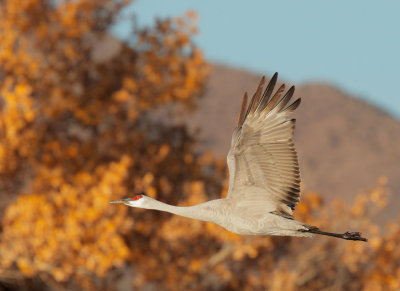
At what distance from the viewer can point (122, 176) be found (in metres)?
14.0

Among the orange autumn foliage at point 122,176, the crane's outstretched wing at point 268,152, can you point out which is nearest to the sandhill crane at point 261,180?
the crane's outstretched wing at point 268,152

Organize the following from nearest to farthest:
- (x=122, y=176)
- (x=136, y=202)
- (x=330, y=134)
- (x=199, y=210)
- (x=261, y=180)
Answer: (x=199, y=210), (x=136, y=202), (x=261, y=180), (x=122, y=176), (x=330, y=134)

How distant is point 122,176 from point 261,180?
874cm

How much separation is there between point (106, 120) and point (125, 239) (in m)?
2.82

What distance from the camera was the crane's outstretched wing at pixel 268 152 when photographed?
5395 mm

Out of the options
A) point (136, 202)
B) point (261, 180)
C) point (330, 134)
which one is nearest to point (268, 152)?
point (261, 180)

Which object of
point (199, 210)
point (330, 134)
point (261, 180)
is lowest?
point (330, 134)

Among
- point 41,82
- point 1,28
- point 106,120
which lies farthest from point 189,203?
point 1,28

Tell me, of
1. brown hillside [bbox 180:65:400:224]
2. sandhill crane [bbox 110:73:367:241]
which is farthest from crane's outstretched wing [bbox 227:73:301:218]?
brown hillside [bbox 180:65:400:224]

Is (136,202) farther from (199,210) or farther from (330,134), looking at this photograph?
(330,134)

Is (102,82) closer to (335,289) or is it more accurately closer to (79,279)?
(79,279)

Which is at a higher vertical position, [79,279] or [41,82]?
[41,82]

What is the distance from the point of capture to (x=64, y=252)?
14258 mm

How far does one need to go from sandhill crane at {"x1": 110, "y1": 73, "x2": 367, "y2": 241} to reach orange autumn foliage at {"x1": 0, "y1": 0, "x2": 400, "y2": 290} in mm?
8700
